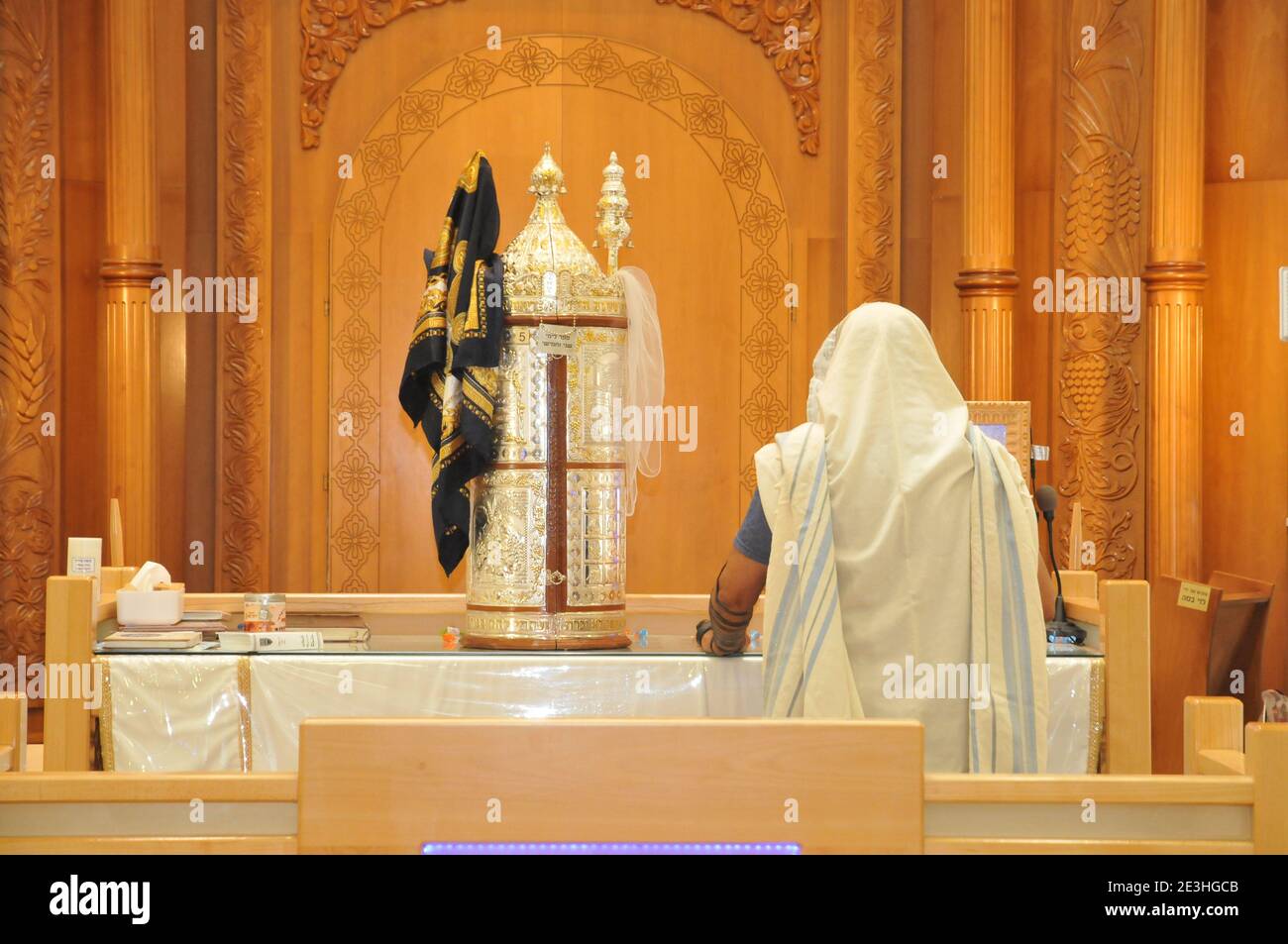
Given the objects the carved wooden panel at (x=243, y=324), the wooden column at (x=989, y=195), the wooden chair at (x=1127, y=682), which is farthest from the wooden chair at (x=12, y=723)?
the wooden column at (x=989, y=195)

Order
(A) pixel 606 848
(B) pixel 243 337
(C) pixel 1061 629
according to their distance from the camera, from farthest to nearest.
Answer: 1. (B) pixel 243 337
2. (C) pixel 1061 629
3. (A) pixel 606 848

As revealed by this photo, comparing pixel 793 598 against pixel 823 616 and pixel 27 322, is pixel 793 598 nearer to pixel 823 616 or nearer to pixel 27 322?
pixel 823 616

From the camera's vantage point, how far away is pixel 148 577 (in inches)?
129

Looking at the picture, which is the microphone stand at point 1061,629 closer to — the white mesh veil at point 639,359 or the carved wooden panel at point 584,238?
the white mesh veil at point 639,359

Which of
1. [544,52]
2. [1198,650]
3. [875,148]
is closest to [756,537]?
[1198,650]

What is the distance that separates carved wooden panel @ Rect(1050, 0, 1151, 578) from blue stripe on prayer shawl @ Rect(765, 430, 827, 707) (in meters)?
3.79

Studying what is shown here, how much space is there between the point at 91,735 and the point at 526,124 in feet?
13.1

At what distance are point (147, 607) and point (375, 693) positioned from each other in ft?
2.10

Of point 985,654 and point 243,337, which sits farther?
point 243,337

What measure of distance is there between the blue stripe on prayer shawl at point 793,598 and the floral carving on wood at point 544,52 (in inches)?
169

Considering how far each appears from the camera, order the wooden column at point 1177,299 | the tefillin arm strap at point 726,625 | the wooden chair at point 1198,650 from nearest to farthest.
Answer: the tefillin arm strap at point 726,625
the wooden chair at point 1198,650
the wooden column at point 1177,299

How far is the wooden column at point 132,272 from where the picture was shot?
570cm

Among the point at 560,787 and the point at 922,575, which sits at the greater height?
the point at 922,575

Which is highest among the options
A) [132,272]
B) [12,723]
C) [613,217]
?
[132,272]
